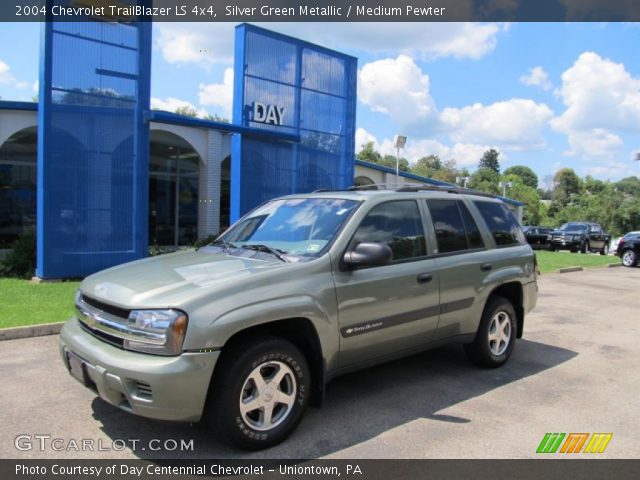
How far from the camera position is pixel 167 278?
12.3 ft

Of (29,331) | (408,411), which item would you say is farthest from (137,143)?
(408,411)

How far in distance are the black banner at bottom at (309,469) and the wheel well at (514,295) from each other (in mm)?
2436

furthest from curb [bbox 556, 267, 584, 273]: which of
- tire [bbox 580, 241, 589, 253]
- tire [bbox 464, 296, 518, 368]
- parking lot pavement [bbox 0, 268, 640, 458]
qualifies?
tire [bbox 464, 296, 518, 368]

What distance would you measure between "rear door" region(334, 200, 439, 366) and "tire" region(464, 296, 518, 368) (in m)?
0.87

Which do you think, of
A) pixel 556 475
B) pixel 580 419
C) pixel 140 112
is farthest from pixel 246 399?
pixel 140 112

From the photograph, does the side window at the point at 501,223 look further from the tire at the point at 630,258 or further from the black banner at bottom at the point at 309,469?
the tire at the point at 630,258

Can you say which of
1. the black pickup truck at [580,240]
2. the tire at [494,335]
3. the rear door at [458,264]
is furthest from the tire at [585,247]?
the rear door at [458,264]

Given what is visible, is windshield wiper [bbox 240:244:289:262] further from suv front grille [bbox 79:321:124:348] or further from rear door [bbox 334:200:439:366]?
suv front grille [bbox 79:321:124:348]

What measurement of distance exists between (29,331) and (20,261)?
5.17 metres

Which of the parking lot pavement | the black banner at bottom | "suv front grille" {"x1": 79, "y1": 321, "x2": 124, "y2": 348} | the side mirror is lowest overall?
the black banner at bottom

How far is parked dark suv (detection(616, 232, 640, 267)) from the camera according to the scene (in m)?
20.9

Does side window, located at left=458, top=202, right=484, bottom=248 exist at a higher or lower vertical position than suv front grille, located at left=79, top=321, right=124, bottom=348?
higher

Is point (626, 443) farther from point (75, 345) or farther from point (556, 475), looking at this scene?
point (75, 345)

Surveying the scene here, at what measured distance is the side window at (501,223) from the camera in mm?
5750
